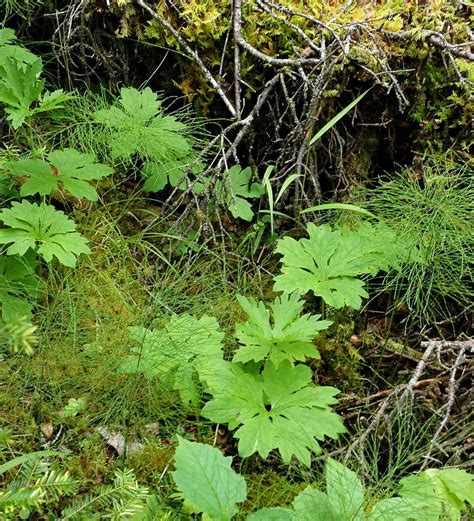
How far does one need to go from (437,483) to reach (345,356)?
741 mm

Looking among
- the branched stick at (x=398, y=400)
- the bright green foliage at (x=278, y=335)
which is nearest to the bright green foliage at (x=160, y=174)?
the bright green foliage at (x=278, y=335)

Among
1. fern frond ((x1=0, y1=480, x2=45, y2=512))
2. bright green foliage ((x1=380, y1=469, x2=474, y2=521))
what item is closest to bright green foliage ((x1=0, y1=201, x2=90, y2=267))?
fern frond ((x1=0, y1=480, x2=45, y2=512))

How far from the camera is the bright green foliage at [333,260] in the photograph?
2395 millimetres

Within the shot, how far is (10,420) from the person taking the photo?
7.06 ft

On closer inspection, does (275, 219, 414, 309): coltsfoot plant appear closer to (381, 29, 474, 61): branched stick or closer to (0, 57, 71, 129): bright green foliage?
(381, 29, 474, 61): branched stick

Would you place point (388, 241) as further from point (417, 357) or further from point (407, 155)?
point (407, 155)

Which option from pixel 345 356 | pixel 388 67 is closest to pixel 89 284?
pixel 345 356

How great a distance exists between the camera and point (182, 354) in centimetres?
226

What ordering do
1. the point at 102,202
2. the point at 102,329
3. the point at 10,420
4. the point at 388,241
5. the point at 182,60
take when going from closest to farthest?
the point at 10,420 < the point at 102,329 < the point at 388,241 < the point at 102,202 < the point at 182,60

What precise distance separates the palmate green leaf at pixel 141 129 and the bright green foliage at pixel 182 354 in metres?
0.89

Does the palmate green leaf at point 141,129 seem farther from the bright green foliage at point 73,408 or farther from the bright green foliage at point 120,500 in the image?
the bright green foliage at point 120,500

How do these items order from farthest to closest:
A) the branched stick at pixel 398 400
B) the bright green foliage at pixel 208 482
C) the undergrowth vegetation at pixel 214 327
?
1. the branched stick at pixel 398 400
2. the undergrowth vegetation at pixel 214 327
3. the bright green foliage at pixel 208 482

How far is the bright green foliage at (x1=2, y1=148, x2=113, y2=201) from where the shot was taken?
252 centimetres

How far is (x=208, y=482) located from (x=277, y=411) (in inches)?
15.6
